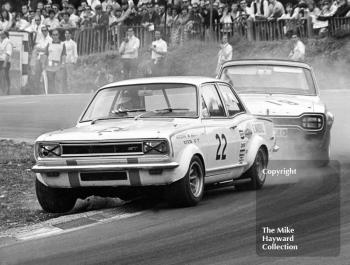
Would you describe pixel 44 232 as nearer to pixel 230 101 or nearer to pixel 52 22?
pixel 230 101

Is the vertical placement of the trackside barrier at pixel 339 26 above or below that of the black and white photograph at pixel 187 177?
above

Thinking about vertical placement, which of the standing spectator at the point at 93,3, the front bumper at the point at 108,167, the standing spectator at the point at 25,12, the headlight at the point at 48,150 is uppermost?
the standing spectator at the point at 93,3

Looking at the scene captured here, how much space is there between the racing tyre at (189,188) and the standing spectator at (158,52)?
58.1ft

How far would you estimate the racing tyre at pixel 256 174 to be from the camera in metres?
10.8

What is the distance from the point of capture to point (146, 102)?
408 inches

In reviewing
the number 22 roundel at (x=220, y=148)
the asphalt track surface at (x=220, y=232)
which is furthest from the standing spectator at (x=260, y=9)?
the number 22 roundel at (x=220, y=148)

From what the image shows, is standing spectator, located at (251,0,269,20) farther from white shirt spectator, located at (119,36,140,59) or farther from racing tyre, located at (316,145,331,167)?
racing tyre, located at (316,145,331,167)

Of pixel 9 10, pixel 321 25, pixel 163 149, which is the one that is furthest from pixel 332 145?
pixel 9 10

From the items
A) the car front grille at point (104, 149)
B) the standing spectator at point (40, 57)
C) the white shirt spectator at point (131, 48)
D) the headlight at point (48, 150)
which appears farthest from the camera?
the standing spectator at point (40, 57)

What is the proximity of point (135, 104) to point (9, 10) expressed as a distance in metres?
22.4

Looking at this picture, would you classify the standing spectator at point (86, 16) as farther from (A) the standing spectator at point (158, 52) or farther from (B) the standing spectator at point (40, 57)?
(A) the standing spectator at point (158, 52)

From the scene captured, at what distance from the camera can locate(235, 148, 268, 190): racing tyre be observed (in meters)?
10.8

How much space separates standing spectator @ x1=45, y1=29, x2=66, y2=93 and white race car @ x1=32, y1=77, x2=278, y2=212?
16.9 meters

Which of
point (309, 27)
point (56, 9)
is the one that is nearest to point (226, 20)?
point (309, 27)
